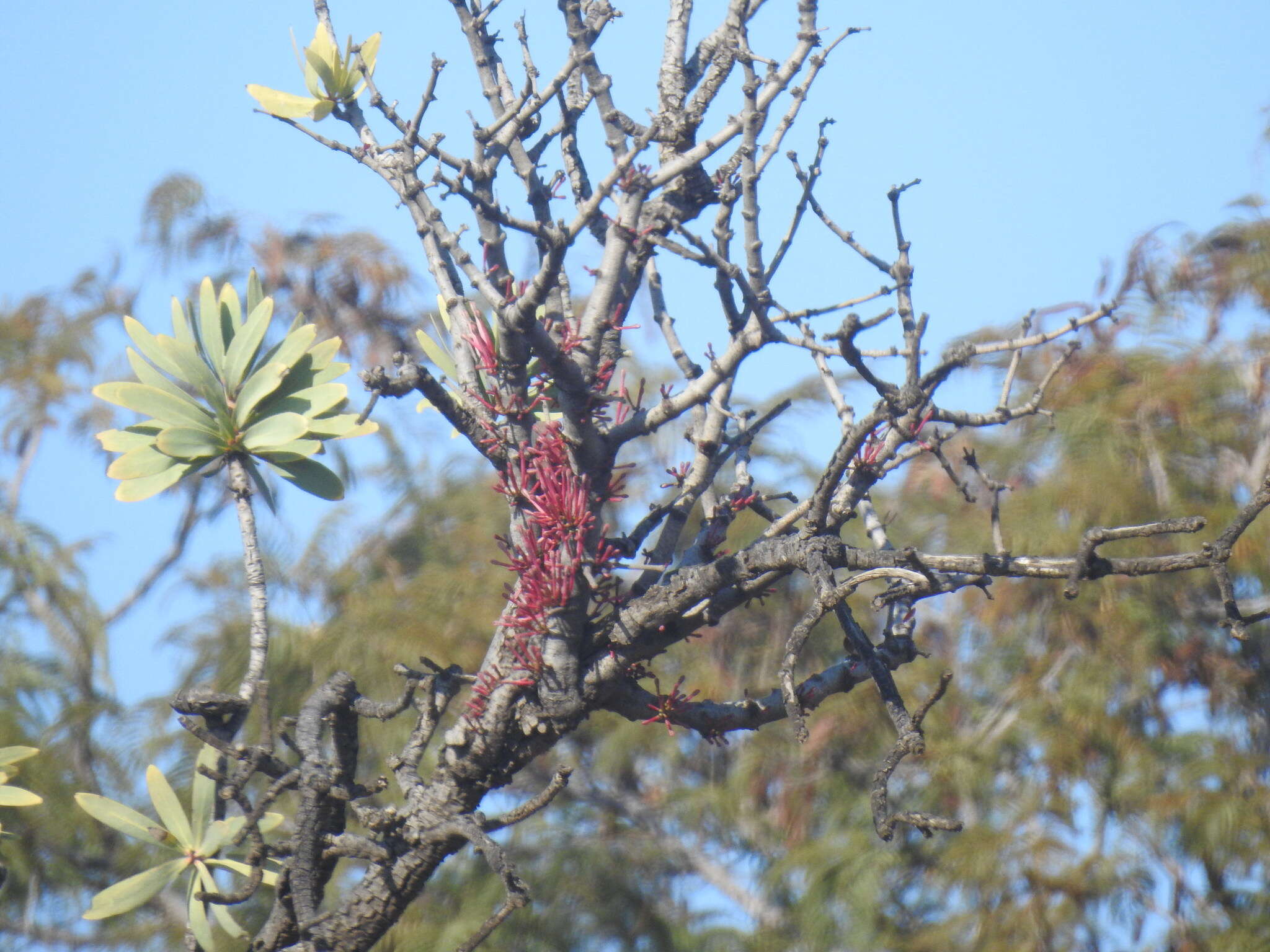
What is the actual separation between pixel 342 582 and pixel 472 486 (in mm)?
1228

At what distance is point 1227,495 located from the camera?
6.22 meters

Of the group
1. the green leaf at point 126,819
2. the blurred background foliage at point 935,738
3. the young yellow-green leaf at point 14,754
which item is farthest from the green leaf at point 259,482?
the blurred background foliage at point 935,738

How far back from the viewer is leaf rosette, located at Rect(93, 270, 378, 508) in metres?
1.93

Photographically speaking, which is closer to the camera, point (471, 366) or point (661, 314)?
point (471, 366)

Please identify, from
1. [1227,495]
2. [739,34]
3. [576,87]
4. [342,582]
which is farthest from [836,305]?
[342,582]

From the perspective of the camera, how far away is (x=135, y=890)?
2021mm

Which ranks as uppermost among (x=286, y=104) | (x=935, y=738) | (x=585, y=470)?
(x=286, y=104)

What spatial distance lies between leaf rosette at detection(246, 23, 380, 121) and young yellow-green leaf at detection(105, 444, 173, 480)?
2.15 feet

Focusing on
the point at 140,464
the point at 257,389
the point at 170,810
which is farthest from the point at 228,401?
the point at 170,810

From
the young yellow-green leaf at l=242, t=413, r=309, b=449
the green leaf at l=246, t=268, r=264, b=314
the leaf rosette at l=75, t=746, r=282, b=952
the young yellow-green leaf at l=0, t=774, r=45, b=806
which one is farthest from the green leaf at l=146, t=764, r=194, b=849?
the green leaf at l=246, t=268, r=264, b=314

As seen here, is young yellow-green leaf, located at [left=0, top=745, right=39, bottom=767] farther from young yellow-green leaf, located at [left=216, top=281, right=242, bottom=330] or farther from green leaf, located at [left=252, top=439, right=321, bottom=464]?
young yellow-green leaf, located at [left=216, top=281, right=242, bottom=330]

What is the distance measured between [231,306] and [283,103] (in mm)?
397

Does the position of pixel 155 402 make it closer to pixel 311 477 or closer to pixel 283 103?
pixel 311 477

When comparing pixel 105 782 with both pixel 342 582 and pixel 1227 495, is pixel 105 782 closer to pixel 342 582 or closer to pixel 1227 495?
pixel 342 582
